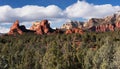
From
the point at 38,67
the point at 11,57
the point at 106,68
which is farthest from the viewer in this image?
the point at 11,57

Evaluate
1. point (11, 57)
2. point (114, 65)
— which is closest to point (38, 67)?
point (11, 57)

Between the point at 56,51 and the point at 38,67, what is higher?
the point at 56,51

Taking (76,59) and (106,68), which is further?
A: (76,59)

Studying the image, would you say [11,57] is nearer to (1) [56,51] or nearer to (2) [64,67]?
(1) [56,51]

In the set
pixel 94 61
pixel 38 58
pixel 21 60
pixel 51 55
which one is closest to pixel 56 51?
pixel 51 55

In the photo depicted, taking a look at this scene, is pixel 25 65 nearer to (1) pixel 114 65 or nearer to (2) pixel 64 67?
(2) pixel 64 67

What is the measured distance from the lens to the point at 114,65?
3216 inches

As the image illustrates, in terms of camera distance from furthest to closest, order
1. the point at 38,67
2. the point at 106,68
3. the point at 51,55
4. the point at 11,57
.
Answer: the point at 11,57
the point at 38,67
the point at 51,55
the point at 106,68

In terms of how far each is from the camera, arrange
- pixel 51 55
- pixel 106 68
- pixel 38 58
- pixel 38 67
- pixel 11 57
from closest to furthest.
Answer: pixel 106 68
pixel 51 55
pixel 38 67
pixel 38 58
pixel 11 57

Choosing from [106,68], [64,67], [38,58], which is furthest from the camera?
[38,58]

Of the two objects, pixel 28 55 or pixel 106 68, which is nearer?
pixel 106 68

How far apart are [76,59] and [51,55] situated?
8239 millimetres

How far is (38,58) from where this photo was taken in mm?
115188

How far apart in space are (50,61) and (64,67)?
18.3ft
